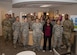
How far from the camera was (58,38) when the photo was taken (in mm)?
5906

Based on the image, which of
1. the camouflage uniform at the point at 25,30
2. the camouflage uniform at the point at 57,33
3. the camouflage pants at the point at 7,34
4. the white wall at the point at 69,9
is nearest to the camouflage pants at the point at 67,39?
the camouflage uniform at the point at 57,33

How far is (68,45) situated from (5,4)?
5.50m

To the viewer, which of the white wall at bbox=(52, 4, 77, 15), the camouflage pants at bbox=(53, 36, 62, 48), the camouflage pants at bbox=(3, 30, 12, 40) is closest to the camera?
the camouflage pants at bbox=(53, 36, 62, 48)

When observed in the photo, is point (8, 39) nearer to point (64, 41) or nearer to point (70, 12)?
point (64, 41)

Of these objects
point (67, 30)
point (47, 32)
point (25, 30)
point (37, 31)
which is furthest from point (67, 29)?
point (25, 30)

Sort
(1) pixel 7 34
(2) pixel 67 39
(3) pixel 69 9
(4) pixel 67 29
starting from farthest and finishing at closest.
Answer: (3) pixel 69 9 < (1) pixel 7 34 < (2) pixel 67 39 < (4) pixel 67 29

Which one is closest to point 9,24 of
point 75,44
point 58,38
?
point 58,38

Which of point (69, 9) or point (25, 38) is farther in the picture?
point (69, 9)

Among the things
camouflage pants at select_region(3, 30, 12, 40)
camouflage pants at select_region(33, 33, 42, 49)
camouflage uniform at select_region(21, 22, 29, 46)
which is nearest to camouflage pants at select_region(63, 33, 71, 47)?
camouflage pants at select_region(33, 33, 42, 49)

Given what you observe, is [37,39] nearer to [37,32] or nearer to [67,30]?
[37,32]

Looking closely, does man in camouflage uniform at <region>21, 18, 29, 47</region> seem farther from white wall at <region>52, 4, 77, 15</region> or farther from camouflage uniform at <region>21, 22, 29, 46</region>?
white wall at <region>52, 4, 77, 15</region>

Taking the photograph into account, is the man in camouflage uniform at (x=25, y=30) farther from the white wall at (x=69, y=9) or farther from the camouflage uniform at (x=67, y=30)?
the white wall at (x=69, y=9)

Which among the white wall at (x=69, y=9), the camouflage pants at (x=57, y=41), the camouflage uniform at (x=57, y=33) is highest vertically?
the white wall at (x=69, y=9)

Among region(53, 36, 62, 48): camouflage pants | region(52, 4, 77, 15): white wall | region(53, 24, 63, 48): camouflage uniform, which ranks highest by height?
region(52, 4, 77, 15): white wall
